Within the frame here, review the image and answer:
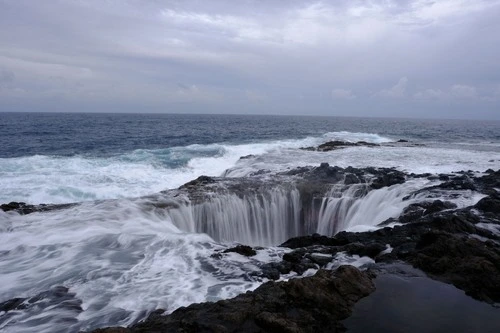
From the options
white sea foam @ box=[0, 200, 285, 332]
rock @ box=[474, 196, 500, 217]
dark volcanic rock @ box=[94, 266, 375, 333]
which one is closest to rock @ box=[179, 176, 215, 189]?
white sea foam @ box=[0, 200, 285, 332]

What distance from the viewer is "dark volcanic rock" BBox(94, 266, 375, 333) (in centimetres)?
487

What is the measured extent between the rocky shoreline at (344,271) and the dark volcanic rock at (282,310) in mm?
13

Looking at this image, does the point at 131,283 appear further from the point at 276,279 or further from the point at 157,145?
the point at 157,145

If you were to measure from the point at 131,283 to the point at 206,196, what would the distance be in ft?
Result: 20.5

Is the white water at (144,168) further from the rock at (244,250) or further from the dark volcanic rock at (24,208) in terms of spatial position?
the rock at (244,250)

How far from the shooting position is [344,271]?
6.18 metres

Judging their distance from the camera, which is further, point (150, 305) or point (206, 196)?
point (206, 196)

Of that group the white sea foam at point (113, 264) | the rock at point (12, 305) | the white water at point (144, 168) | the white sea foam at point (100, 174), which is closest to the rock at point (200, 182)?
the white sea foam at point (113, 264)

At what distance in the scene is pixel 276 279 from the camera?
7.05 meters

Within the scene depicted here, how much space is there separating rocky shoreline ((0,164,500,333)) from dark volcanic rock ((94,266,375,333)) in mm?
13

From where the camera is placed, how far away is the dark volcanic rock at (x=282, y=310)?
4.87m

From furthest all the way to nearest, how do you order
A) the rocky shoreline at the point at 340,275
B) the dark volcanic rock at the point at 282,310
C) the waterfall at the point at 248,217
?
1. the waterfall at the point at 248,217
2. the rocky shoreline at the point at 340,275
3. the dark volcanic rock at the point at 282,310

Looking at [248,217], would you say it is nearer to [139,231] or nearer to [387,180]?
[139,231]

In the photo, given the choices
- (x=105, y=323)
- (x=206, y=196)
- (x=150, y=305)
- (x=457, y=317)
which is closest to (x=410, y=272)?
(x=457, y=317)
